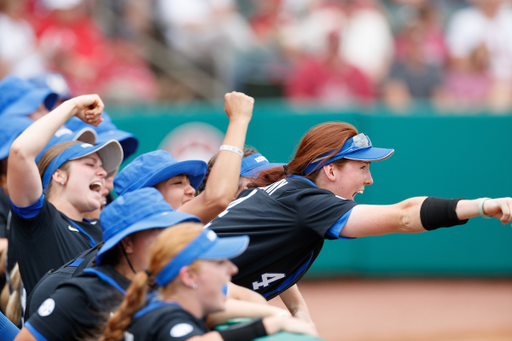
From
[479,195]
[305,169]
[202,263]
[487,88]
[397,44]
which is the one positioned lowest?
[202,263]

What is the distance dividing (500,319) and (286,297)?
14.0ft

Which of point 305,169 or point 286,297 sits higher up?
point 305,169

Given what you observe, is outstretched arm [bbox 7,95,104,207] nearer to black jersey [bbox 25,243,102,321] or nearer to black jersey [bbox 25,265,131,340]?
black jersey [bbox 25,243,102,321]

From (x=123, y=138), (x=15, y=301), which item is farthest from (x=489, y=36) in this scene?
(x=15, y=301)

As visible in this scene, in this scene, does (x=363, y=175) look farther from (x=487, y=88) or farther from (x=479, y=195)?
(x=487, y=88)

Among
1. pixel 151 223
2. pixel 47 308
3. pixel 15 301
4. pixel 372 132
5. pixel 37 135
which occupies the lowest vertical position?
pixel 47 308

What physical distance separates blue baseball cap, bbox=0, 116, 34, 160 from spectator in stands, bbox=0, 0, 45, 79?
396 centimetres

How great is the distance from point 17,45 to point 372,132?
4.69 meters

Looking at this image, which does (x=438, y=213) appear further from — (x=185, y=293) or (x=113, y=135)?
(x=113, y=135)

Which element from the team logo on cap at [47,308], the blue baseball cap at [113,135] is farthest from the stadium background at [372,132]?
the team logo on cap at [47,308]

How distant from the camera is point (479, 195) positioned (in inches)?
312

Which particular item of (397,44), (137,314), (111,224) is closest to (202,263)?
(137,314)

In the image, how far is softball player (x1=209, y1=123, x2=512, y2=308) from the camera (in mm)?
2883

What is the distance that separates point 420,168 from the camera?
795cm
